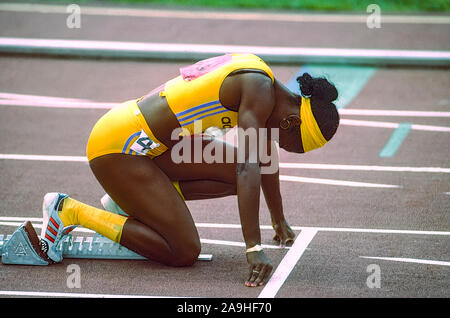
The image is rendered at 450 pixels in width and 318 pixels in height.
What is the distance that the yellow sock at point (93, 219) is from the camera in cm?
578

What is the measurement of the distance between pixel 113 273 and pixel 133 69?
630 cm

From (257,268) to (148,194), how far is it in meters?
1.00

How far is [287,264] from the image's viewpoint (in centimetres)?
581

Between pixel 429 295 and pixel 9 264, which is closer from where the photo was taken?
pixel 429 295

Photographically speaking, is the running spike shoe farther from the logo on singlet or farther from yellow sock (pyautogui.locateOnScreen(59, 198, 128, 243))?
the logo on singlet

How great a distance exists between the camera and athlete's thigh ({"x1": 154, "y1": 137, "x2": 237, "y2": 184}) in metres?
6.00

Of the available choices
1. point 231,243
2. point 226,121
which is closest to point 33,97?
point 231,243

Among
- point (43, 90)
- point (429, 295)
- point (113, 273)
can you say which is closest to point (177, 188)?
point (113, 273)

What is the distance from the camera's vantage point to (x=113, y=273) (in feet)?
18.6

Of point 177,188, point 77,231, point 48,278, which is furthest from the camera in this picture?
point 77,231

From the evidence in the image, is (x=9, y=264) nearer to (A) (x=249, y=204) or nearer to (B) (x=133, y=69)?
(A) (x=249, y=204)

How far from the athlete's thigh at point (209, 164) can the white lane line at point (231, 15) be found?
27.8 ft

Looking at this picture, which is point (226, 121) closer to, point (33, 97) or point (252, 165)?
point (252, 165)

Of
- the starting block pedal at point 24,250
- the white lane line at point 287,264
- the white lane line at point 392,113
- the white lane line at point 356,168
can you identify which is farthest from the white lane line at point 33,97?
the white lane line at point 287,264
